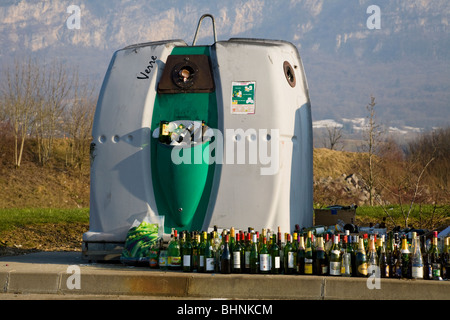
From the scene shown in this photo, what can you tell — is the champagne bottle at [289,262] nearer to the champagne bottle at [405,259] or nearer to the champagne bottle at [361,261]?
the champagne bottle at [361,261]

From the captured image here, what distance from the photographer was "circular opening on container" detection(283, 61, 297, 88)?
818 cm

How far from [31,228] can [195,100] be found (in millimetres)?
7467

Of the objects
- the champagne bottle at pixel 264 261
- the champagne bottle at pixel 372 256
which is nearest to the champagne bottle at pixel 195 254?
the champagne bottle at pixel 264 261

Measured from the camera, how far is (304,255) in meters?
6.79

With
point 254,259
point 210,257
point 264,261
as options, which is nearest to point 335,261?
point 264,261

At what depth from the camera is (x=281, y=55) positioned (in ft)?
26.8

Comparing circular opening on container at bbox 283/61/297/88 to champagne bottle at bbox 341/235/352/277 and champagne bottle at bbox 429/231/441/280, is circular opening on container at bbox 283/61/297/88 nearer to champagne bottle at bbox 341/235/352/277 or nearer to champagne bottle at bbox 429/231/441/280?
champagne bottle at bbox 341/235/352/277

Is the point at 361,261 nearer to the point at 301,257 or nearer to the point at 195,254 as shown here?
the point at 301,257

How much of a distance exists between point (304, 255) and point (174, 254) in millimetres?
1479

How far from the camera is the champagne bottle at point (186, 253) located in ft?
23.1

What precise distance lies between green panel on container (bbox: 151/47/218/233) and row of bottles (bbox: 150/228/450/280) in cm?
66
